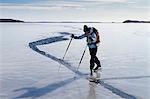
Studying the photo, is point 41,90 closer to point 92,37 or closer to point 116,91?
point 116,91

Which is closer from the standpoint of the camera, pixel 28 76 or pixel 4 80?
pixel 4 80

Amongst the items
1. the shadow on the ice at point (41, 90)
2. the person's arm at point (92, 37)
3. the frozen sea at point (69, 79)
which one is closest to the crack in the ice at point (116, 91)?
the frozen sea at point (69, 79)

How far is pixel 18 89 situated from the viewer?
10.7 m

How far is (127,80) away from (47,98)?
3615 millimetres

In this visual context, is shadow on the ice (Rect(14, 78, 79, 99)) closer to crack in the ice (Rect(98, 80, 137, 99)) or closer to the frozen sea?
the frozen sea

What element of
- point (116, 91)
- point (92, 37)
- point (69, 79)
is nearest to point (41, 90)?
point (69, 79)

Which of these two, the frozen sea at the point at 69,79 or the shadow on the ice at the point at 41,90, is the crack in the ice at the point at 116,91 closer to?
the frozen sea at the point at 69,79

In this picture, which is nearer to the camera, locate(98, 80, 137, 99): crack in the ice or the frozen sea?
locate(98, 80, 137, 99): crack in the ice

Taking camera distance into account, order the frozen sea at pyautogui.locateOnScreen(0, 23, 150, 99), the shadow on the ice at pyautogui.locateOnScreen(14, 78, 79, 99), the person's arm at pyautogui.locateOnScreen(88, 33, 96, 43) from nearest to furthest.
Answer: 1. the shadow on the ice at pyautogui.locateOnScreen(14, 78, 79, 99)
2. the frozen sea at pyautogui.locateOnScreen(0, 23, 150, 99)
3. the person's arm at pyautogui.locateOnScreen(88, 33, 96, 43)

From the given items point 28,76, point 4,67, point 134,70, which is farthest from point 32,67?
point 134,70

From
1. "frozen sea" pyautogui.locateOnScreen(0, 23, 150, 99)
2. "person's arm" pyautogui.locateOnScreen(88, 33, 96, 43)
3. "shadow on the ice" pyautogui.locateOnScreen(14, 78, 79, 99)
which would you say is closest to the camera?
"shadow on the ice" pyautogui.locateOnScreen(14, 78, 79, 99)

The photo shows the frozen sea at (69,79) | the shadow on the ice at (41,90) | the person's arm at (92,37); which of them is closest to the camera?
the shadow on the ice at (41,90)

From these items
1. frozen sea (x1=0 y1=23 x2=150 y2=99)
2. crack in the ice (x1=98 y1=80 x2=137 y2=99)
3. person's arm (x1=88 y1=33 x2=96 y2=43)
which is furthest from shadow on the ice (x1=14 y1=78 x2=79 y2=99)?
person's arm (x1=88 y1=33 x2=96 y2=43)

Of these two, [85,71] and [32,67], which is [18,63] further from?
[85,71]
